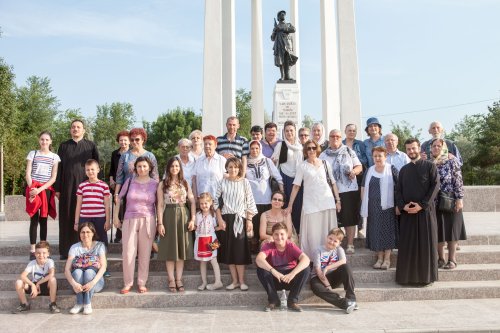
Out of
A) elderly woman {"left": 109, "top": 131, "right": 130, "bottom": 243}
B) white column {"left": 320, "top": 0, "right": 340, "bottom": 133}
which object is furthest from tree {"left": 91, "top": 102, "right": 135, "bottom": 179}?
elderly woman {"left": 109, "top": 131, "right": 130, "bottom": 243}

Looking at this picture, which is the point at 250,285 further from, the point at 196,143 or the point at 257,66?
the point at 257,66

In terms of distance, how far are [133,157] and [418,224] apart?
4.86m

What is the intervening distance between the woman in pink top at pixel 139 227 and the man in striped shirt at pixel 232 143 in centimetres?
177

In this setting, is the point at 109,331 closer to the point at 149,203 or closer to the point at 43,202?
the point at 149,203

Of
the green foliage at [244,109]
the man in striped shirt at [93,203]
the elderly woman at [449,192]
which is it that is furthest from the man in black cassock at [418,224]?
the green foliage at [244,109]

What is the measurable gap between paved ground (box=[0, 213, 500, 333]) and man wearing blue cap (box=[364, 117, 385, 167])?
9.86 feet

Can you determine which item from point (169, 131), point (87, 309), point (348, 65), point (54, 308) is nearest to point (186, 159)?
point (87, 309)

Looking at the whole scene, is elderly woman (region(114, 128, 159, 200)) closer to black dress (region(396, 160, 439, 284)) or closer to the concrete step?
the concrete step

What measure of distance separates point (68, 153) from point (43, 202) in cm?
94

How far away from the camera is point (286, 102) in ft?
61.0

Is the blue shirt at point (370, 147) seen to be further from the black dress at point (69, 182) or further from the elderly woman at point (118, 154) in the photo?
the black dress at point (69, 182)

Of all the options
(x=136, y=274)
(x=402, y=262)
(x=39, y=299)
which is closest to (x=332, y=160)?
(x=402, y=262)

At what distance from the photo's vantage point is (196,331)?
6.20m

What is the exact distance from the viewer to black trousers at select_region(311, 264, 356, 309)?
23.4ft
